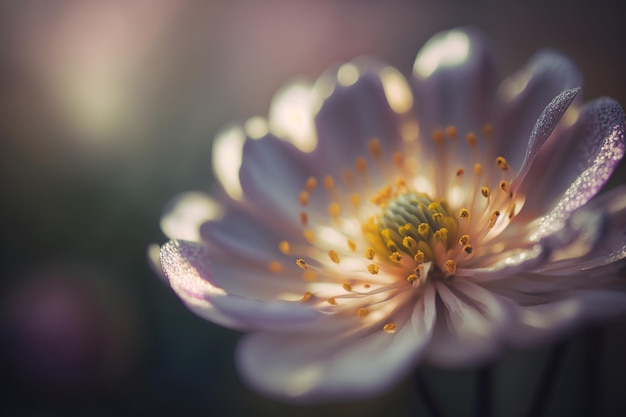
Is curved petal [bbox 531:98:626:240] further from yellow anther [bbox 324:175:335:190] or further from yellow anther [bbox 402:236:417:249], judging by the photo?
yellow anther [bbox 324:175:335:190]

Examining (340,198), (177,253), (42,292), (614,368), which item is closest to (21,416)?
(42,292)

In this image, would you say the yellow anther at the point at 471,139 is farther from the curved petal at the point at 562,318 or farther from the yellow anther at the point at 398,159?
the curved petal at the point at 562,318

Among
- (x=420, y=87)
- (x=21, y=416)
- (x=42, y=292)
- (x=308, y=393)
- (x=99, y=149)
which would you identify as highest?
(x=99, y=149)

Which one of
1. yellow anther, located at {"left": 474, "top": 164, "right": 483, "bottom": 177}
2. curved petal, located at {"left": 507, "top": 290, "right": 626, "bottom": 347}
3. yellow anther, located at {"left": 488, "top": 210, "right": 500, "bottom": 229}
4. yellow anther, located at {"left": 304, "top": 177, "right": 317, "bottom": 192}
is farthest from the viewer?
yellow anther, located at {"left": 304, "top": 177, "right": 317, "bottom": 192}

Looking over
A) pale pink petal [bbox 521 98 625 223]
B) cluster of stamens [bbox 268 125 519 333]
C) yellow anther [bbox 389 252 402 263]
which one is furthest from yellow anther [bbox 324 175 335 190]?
pale pink petal [bbox 521 98 625 223]

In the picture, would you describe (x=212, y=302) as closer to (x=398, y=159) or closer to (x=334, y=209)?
(x=334, y=209)

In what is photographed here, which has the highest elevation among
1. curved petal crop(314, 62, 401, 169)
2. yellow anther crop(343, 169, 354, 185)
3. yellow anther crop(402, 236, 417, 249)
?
curved petal crop(314, 62, 401, 169)

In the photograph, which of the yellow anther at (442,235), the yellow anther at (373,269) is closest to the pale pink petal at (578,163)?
the yellow anther at (442,235)

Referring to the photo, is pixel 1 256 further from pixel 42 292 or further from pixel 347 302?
pixel 347 302
